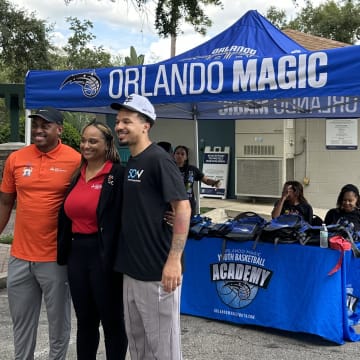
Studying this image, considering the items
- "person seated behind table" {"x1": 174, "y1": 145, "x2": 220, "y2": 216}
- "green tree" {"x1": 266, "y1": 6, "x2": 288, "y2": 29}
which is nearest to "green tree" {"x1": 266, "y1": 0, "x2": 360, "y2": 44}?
"green tree" {"x1": 266, "y1": 6, "x2": 288, "y2": 29}

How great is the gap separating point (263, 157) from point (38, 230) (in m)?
10.0

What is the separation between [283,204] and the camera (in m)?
6.07

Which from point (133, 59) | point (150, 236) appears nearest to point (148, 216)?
point (150, 236)

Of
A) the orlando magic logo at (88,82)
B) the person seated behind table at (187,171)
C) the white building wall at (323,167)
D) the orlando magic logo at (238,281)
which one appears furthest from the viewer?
the white building wall at (323,167)

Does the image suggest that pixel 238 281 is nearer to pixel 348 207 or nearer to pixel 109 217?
pixel 348 207

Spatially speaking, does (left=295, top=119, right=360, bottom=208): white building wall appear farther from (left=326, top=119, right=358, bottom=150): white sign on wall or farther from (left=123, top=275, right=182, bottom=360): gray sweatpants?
(left=123, top=275, right=182, bottom=360): gray sweatpants

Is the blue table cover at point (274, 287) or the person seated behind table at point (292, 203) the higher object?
the person seated behind table at point (292, 203)

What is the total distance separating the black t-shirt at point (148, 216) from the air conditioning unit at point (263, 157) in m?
9.93

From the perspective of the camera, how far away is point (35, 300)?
3.29m

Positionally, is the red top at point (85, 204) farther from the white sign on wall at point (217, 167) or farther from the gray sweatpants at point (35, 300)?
the white sign on wall at point (217, 167)

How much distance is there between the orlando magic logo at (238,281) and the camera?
4.71 m

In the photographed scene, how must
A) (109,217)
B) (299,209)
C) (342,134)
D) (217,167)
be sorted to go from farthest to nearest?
(217,167), (342,134), (299,209), (109,217)

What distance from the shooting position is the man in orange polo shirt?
315 centimetres

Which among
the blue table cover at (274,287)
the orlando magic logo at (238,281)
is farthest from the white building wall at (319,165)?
the orlando magic logo at (238,281)
